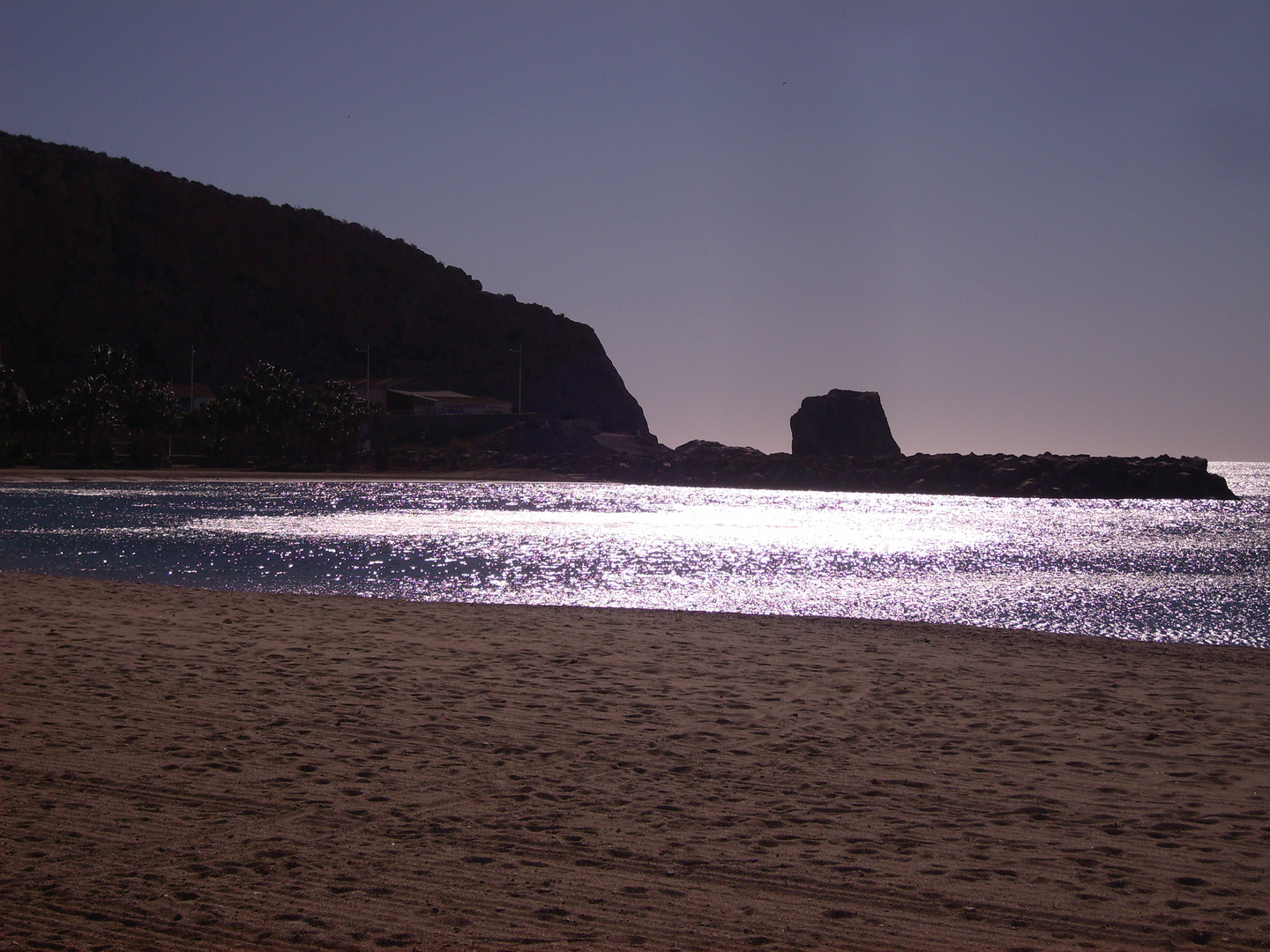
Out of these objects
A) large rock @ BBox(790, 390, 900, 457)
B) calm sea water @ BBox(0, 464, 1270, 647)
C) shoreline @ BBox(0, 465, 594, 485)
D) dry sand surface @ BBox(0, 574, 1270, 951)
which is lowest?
calm sea water @ BBox(0, 464, 1270, 647)

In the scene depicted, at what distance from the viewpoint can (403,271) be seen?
152500 millimetres

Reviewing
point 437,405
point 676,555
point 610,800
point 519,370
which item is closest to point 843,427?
point 519,370

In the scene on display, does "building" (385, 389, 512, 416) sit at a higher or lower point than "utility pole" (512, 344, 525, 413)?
lower

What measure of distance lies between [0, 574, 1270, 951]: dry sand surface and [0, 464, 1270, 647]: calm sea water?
1014 cm

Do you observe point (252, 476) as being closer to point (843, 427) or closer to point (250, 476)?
point (250, 476)

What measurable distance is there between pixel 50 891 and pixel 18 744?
3033 mm

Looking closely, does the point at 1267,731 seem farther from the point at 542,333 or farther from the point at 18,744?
the point at 542,333

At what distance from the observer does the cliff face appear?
431ft

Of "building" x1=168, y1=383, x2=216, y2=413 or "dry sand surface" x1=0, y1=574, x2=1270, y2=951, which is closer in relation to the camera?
"dry sand surface" x1=0, y1=574, x2=1270, y2=951

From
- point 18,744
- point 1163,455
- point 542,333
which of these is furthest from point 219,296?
point 18,744

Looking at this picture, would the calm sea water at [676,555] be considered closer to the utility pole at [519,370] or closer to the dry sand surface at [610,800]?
the dry sand surface at [610,800]

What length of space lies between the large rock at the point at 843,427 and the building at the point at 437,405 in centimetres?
3862

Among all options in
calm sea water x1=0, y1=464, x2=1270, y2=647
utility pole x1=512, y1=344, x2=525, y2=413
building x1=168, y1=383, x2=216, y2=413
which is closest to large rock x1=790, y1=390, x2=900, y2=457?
utility pole x1=512, y1=344, x2=525, y2=413

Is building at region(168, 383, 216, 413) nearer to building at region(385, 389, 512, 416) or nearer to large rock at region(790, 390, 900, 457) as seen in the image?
building at region(385, 389, 512, 416)
